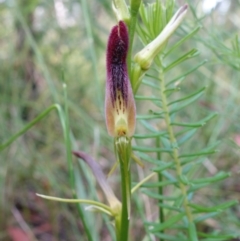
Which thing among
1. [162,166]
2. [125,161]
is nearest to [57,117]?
[162,166]

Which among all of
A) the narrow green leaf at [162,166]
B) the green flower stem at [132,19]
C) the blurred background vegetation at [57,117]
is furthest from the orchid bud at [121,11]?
the blurred background vegetation at [57,117]

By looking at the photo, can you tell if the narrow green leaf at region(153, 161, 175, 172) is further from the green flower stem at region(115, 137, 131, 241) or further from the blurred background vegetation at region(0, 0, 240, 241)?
the blurred background vegetation at region(0, 0, 240, 241)

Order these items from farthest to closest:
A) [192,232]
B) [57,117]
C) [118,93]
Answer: [57,117]
[192,232]
[118,93]

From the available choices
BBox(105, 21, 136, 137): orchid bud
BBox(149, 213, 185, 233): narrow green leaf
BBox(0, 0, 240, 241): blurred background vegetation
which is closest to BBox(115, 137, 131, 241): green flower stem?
BBox(105, 21, 136, 137): orchid bud

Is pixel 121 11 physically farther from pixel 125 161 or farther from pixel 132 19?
pixel 125 161

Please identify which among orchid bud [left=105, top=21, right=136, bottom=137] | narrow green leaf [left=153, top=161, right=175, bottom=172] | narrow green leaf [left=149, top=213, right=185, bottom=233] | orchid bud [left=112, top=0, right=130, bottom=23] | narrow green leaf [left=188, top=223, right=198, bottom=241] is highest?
orchid bud [left=112, top=0, right=130, bottom=23]

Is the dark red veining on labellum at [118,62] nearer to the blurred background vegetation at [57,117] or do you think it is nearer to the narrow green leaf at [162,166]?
the narrow green leaf at [162,166]
